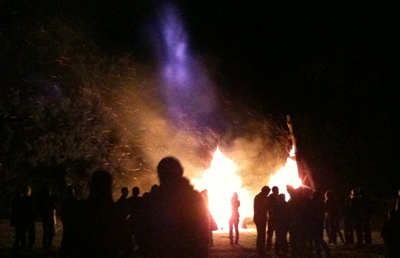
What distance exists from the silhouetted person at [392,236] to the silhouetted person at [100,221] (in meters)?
4.10

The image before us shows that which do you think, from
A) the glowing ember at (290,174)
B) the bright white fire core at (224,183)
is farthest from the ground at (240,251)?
the glowing ember at (290,174)

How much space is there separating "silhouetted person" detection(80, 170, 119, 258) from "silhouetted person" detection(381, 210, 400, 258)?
4103 mm

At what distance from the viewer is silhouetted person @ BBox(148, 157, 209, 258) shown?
137 inches

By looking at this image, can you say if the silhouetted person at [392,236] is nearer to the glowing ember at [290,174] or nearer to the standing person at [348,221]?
the standing person at [348,221]

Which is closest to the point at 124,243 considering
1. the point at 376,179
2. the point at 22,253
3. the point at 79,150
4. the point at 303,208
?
the point at 303,208

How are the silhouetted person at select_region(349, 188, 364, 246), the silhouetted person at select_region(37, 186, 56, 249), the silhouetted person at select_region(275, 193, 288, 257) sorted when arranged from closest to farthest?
the silhouetted person at select_region(275, 193, 288, 257), the silhouetted person at select_region(37, 186, 56, 249), the silhouetted person at select_region(349, 188, 364, 246)

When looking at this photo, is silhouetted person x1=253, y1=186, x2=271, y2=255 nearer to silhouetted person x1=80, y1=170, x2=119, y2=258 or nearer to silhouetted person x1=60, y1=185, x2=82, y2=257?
silhouetted person x1=80, y1=170, x2=119, y2=258

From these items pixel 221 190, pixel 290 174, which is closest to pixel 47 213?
pixel 221 190

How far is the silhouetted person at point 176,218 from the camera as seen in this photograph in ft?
11.4

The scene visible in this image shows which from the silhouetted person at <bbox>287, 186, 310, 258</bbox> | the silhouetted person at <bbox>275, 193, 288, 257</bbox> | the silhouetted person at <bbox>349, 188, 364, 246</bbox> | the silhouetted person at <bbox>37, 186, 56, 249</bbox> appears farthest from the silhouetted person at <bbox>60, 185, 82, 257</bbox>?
the silhouetted person at <bbox>349, 188, 364, 246</bbox>

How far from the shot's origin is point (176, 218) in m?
3.53

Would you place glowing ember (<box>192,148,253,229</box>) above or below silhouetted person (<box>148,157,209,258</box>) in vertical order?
above

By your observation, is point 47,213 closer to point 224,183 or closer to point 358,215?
point 358,215

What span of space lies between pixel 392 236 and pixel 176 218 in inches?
153
